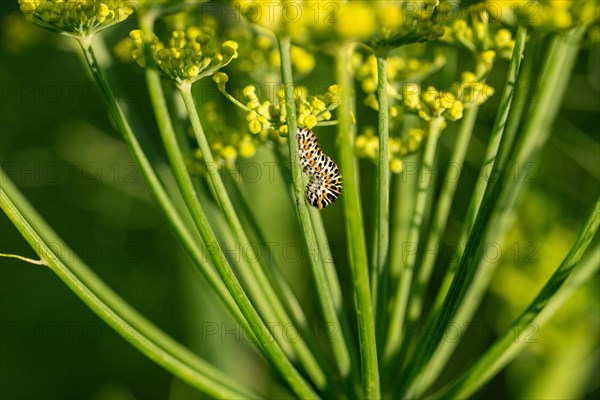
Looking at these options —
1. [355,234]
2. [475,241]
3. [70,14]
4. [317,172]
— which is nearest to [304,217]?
[355,234]

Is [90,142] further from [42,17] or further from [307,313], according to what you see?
[42,17]

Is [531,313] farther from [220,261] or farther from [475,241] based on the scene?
[220,261]

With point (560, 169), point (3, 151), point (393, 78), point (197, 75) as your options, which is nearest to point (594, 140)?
point (560, 169)

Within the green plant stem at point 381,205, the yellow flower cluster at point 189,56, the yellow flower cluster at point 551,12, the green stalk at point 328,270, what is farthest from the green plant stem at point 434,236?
the yellow flower cluster at point 189,56

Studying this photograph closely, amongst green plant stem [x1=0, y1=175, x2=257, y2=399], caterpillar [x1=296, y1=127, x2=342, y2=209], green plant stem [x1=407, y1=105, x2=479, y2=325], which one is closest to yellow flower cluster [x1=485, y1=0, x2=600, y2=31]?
green plant stem [x1=407, y1=105, x2=479, y2=325]

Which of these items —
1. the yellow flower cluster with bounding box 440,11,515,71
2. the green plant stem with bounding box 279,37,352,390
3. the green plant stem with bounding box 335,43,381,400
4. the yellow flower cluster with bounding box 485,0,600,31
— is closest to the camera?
the green plant stem with bounding box 335,43,381,400

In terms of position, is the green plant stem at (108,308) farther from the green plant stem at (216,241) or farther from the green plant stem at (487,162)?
the green plant stem at (487,162)

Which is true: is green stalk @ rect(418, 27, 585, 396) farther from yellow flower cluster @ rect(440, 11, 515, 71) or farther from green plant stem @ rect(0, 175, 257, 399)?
green plant stem @ rect(0, 175, 257, 399)
